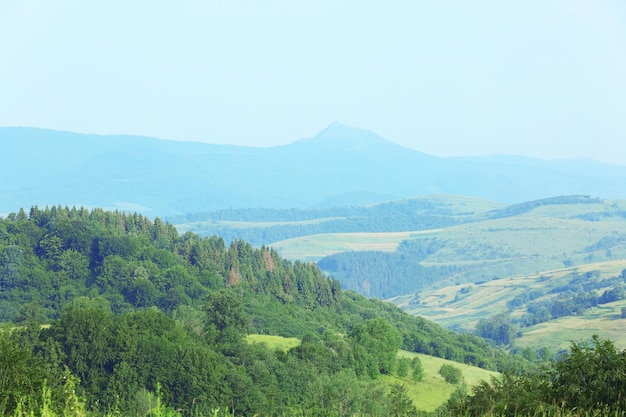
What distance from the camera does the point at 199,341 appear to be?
96.9m

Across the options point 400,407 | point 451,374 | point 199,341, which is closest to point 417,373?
point 451,374

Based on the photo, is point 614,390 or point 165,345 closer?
point 614,390

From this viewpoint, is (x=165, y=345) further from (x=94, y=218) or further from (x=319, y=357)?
(x=94, y=218)

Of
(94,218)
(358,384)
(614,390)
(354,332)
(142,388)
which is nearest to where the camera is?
(614,390)

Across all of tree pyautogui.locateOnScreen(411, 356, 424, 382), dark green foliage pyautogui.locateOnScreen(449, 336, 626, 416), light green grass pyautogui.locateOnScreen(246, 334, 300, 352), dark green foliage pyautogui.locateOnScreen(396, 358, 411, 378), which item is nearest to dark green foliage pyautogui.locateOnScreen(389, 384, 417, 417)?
dark green foliage pyautogui.locateOnScreen(449, 336, 626, 416)

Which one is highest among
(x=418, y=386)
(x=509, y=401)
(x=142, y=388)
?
(x=509, y=401)

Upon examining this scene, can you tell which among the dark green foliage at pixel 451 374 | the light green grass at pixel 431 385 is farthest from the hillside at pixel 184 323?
the dark green foliage at pixel 451 374

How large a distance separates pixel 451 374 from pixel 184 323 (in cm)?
3799

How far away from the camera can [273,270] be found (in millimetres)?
177000

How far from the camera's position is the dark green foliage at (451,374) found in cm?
11859

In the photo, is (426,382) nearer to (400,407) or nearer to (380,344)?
(380,344)

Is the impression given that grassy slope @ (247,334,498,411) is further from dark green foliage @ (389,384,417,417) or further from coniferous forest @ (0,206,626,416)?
dark green foliage @ (389,384,417,417)

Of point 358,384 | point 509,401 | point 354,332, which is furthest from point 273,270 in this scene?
point 509,401

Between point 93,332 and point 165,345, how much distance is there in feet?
23.7
